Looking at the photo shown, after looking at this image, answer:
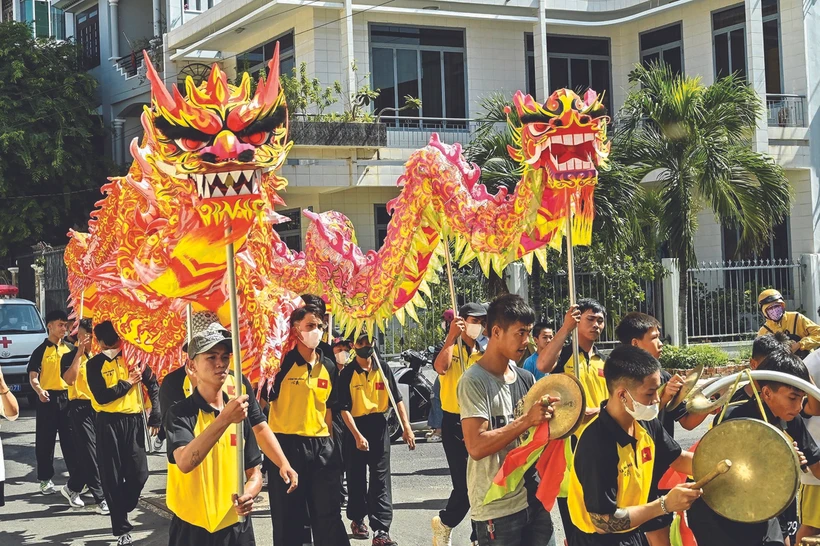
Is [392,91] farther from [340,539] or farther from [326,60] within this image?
[340,539]

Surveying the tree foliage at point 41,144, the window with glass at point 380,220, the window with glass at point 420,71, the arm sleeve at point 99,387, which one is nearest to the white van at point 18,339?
the tree foliage at point 41,144

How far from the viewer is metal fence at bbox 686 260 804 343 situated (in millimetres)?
17812

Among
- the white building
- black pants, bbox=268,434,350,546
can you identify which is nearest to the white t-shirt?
black pants, bbox=268,434,350,546

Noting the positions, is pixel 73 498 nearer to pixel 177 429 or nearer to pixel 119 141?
pixel 177 429

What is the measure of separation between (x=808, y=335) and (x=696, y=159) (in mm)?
6657

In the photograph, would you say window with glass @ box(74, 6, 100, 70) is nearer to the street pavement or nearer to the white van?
the white van

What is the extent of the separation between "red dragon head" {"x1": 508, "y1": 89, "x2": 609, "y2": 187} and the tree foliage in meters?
19.0

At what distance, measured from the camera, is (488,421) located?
5.02 meters

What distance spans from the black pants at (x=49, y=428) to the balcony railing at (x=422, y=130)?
10588 mm

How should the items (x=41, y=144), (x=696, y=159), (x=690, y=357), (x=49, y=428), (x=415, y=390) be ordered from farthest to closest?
1. (x=41, y=144)
2. (x=696, y=159)
3. (x=690, y=357)
4. (x=415, y=390)
5. (x=49, y=428)

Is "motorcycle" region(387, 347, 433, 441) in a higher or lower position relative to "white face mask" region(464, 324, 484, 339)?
lower

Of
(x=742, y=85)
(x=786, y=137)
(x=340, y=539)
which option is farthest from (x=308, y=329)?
(x=786, y=137)

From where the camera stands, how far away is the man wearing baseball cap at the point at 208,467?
5.16 meters

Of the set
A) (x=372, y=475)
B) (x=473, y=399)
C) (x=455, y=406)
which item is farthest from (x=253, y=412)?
(x=372, y=475)
